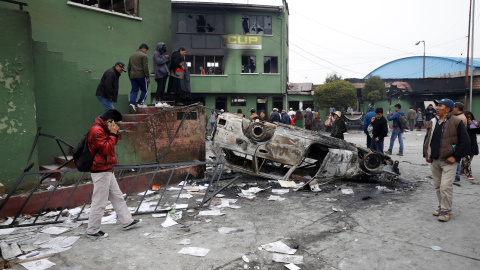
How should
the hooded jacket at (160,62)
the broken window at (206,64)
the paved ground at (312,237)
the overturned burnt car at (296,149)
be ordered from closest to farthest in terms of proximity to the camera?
the paved ground at (312,237) → the overturned burnt car at (296,149) → the hooded jacket at (160,62) → the broken window at (206,64)

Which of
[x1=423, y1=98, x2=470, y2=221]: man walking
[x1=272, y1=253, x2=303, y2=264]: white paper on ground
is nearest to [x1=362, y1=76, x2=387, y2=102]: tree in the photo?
[x1=423, y1=98, x2=470, y2=221]: man walking

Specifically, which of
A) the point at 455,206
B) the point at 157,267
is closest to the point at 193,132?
the point at 157,267

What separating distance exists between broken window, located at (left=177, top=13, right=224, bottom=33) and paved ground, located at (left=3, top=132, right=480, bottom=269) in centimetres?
2120

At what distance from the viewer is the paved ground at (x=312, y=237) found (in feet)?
10.4

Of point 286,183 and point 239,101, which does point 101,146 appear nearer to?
point 286,183

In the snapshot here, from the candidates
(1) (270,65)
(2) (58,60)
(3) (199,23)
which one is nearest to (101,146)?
(2) (58,60)

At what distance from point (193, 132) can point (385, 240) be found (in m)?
4.79

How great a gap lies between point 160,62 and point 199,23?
722 inches

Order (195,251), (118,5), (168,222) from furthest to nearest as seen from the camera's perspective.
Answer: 1. (118,5)
2. (168,222)
3. (195,251)

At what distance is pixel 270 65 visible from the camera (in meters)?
25.6

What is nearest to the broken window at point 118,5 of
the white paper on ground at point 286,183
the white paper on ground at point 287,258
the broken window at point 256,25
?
the white paper on ground at point 286,183

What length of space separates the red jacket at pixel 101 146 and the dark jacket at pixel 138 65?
373 cm

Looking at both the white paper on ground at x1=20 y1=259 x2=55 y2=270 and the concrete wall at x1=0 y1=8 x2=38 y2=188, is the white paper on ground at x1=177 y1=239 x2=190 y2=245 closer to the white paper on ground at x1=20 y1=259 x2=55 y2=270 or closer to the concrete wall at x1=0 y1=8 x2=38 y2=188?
the white paper on ground at x1=20 y1=259 x2=55 y2=270

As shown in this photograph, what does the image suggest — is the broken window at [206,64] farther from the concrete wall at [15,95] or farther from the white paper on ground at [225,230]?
the white paper on ground at [225,230]
